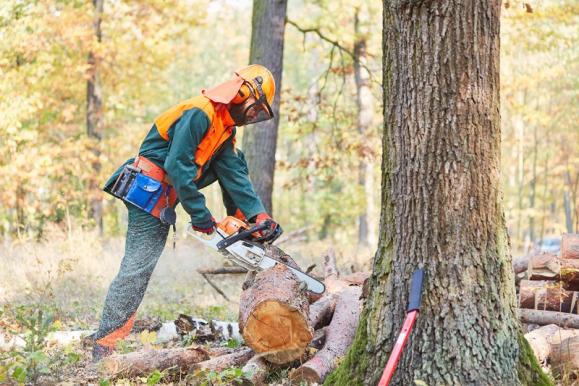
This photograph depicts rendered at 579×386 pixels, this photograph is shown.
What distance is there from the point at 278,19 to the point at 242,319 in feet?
20.3

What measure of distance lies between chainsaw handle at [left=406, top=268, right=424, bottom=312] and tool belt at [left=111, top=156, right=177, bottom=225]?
218 centimetres

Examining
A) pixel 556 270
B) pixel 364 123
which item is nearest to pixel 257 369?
pixel 556 270

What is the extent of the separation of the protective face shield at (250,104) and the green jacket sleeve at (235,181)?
0.38 meters

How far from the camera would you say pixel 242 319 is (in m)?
4.29

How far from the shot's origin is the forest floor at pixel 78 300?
3.87 m

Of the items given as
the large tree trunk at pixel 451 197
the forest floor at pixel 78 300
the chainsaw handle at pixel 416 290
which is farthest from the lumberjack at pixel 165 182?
the chainsaw handle at pixel 416 290

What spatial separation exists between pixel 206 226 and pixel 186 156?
0.54 metres

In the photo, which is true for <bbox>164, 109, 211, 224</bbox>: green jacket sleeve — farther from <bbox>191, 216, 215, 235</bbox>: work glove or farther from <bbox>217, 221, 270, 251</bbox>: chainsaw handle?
<bbox>217, 221, 270, 251</bbox>: chainsaw handle

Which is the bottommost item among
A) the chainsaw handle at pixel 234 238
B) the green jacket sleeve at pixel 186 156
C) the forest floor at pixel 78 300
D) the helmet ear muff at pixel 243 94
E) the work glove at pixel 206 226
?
the forest floor at pixel 78 300

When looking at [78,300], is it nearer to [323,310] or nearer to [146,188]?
[146,188]

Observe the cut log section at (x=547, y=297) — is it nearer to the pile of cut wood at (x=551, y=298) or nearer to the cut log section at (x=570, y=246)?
the pile of cut wood at (x=551, y=298)

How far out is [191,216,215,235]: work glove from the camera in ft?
16.1

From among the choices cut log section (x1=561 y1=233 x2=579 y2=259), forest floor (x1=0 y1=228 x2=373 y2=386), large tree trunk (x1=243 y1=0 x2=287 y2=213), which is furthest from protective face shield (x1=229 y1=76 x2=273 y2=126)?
large tree trunk (x1=243 y1=0 x2=287 y2=213)

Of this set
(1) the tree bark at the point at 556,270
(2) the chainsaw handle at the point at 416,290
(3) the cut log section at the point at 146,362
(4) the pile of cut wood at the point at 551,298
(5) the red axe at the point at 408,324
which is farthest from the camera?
(1) the tree bark at the point at 556,270
